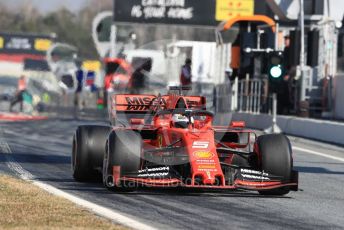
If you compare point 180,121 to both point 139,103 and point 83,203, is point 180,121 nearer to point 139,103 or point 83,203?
point 139,103

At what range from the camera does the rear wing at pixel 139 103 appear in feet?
45.9

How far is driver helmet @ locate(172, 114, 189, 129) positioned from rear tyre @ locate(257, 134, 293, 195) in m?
0.88

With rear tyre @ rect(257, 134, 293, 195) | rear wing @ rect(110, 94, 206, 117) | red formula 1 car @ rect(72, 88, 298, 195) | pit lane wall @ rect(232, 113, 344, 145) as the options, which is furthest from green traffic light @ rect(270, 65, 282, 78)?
rear tyre @ rect(257, 134, 293, 195)

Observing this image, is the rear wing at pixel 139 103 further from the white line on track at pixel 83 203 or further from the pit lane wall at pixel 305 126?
the pit lane wall at pixel 305 126

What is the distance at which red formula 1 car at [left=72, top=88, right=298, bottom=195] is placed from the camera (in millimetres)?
12062

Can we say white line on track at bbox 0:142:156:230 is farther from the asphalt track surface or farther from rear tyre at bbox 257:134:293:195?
rear tyre at bbox 257:134:293:195

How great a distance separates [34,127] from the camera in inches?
1164

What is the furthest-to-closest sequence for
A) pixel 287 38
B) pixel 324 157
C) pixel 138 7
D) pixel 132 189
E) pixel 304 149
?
1. pixel 138 7
2. pixel 287 38
3. pixel 304 149
4. pixel 324 157
5. pixel 132 189

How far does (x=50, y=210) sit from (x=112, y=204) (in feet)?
3.60

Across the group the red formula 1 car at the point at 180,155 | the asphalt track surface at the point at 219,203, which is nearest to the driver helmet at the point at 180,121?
the red formula 1 car at the point at 180,155

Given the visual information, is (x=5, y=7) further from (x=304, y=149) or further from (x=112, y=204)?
(x=112, y=204)

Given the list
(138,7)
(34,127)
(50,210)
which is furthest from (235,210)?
(138,7)

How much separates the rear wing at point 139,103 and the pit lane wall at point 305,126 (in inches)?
411

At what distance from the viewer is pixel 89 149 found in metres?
13.4
